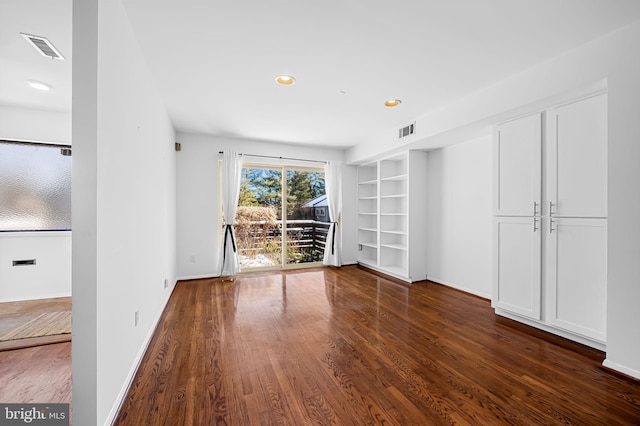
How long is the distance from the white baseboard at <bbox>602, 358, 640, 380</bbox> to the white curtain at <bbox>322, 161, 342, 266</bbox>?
406 centimetres

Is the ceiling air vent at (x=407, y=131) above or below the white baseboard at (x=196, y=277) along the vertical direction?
above

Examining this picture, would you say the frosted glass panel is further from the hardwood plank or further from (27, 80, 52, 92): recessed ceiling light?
the hardwood plank

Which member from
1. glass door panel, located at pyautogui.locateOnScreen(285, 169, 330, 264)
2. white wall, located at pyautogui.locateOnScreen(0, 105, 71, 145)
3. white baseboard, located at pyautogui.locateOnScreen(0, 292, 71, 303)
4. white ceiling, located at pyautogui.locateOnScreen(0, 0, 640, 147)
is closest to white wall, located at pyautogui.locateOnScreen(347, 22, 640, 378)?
white ceiling, located at pyautogui.locateOnScreen(0, 0, 640, 147)

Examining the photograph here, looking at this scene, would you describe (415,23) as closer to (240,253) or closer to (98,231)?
(98,231)

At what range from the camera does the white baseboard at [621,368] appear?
6.47 ft

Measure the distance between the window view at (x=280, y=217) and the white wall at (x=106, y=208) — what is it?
2.84 m

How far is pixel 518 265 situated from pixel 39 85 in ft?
17.8

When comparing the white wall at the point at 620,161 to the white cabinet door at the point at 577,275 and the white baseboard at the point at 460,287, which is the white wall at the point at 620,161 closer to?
the white cabinet door at the point at 577,275

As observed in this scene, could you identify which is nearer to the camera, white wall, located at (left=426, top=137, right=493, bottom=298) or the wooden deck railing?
white wall, located at (left=426, top=137, right=493, bottom=298)

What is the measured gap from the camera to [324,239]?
19.6ft

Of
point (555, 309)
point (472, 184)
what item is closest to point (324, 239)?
point (472, 184)

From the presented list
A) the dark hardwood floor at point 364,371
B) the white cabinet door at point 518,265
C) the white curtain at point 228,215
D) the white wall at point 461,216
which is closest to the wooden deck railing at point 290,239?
the white curtain at point 228,215

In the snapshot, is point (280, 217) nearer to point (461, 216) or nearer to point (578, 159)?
point (461, 216)

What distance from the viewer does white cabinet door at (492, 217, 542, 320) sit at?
110 inches
